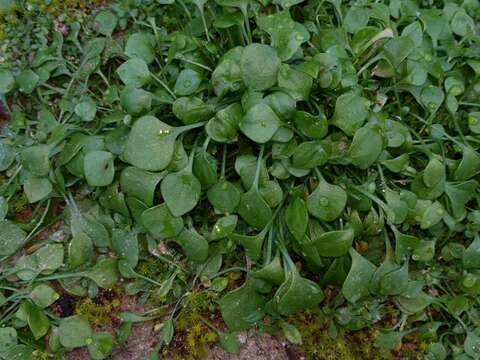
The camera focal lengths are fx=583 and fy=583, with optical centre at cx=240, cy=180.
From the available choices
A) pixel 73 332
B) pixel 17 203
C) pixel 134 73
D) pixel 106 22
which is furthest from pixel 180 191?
pixel 106 22

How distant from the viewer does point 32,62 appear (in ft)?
10.1

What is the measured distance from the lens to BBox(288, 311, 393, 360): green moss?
2.66 meters

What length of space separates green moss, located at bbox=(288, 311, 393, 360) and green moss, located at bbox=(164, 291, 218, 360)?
38 centimetres

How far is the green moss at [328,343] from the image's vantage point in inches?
105

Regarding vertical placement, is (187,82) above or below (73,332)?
above

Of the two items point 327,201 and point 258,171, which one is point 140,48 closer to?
point 258,171

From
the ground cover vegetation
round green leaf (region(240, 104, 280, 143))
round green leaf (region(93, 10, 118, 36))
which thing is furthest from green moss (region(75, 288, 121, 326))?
round green leaf (region(93, 10, 118, 36))

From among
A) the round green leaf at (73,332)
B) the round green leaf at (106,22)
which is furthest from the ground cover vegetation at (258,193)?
the round green leaf at (106,22)

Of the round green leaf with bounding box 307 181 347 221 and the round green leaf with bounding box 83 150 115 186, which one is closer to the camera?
the round green leaf with bounding box 307 181 347 221

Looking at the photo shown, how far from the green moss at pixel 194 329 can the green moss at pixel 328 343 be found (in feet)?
1.24

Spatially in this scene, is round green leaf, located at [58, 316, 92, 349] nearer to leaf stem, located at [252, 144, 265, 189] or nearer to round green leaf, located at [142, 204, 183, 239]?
round green leaf, located at [142, 204, 183, 239]

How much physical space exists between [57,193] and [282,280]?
46.1 inches

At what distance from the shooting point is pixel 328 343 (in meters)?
2.68

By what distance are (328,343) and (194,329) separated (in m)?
0.62
